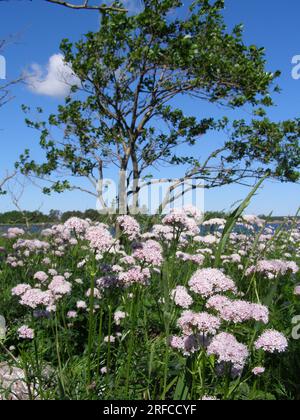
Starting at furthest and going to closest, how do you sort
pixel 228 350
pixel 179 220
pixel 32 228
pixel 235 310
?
1. pixel 32 228
2. pixel 179 220
3. pixel 235 310
4. pixel 228 350

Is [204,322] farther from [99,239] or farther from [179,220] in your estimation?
[179,220]

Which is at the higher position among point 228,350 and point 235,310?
point 235,310

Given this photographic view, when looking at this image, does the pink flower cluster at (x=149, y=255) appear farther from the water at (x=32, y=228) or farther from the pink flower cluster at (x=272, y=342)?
the water at (x=32, y=228)

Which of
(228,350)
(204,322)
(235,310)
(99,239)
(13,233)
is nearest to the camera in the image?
(228,350)

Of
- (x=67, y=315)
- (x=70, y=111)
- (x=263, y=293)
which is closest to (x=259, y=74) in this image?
(x=70, y=111)

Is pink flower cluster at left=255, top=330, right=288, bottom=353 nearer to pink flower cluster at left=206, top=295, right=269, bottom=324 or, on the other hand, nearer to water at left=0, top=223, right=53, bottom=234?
pink flower cluster at left=206, top=295, right=269, bottom=324

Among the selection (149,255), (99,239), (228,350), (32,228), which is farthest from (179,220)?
(32,228)

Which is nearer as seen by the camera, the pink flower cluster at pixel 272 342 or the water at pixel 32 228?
the pink flower cluster at pixel 272 342

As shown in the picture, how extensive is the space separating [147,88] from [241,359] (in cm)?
1472

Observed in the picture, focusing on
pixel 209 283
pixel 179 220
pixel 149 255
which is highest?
pixel 179 220

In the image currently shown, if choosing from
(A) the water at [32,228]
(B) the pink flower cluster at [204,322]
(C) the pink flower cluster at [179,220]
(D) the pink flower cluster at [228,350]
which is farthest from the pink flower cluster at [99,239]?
(A) the water at [32,228]

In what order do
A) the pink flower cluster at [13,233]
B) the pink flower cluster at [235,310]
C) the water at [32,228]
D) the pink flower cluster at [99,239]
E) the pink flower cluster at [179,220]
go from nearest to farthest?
the pink flower cluster at [235,310] → the pink flower cluster at [99,239] → the pink flower cluster at [179,220] → the pink flower cluster at [13,233] → the water at [32,228]

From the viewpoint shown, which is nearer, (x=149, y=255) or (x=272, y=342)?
(x=272, y=342)

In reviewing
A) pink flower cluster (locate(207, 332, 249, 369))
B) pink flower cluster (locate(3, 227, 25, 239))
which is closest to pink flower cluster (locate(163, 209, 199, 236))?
pink flower cluster (locate(207, 332, 249, 369))
